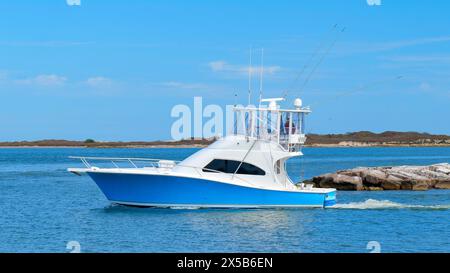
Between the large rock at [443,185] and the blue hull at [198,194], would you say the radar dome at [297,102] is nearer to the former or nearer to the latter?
the blue hull at [198,194]

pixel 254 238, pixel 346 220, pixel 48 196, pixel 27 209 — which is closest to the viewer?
pixel 254 238

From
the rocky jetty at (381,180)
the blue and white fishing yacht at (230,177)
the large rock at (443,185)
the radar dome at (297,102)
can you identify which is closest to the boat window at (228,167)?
the blue and white fishing yacht at (230,177)

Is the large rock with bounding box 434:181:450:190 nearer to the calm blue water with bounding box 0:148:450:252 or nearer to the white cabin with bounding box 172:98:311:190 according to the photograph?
the calm blue water with bounding box 0:148:450:252

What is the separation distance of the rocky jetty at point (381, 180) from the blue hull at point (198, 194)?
1714 centimetres

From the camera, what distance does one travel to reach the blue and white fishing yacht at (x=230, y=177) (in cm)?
2953

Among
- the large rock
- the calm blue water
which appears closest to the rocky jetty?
the large rock

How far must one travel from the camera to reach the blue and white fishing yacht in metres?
29.5

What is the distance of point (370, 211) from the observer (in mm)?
32594

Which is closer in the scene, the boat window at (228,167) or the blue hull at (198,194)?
the blue hull at (198,194)

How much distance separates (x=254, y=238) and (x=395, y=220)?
7.95m

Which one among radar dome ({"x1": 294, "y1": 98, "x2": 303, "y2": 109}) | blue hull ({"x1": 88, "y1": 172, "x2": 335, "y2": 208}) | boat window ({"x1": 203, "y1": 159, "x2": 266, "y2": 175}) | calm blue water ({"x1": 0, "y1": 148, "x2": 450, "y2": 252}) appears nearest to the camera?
calm blue water ({"x1": 0, "y1": 148, "x2": 450, "y2": 252})

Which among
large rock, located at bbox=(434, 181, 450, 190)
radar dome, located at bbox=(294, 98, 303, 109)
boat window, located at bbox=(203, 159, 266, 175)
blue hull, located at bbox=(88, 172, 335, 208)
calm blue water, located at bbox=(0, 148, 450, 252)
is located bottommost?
calm blue water, located at bbox=(0, 148, 450, 252)
